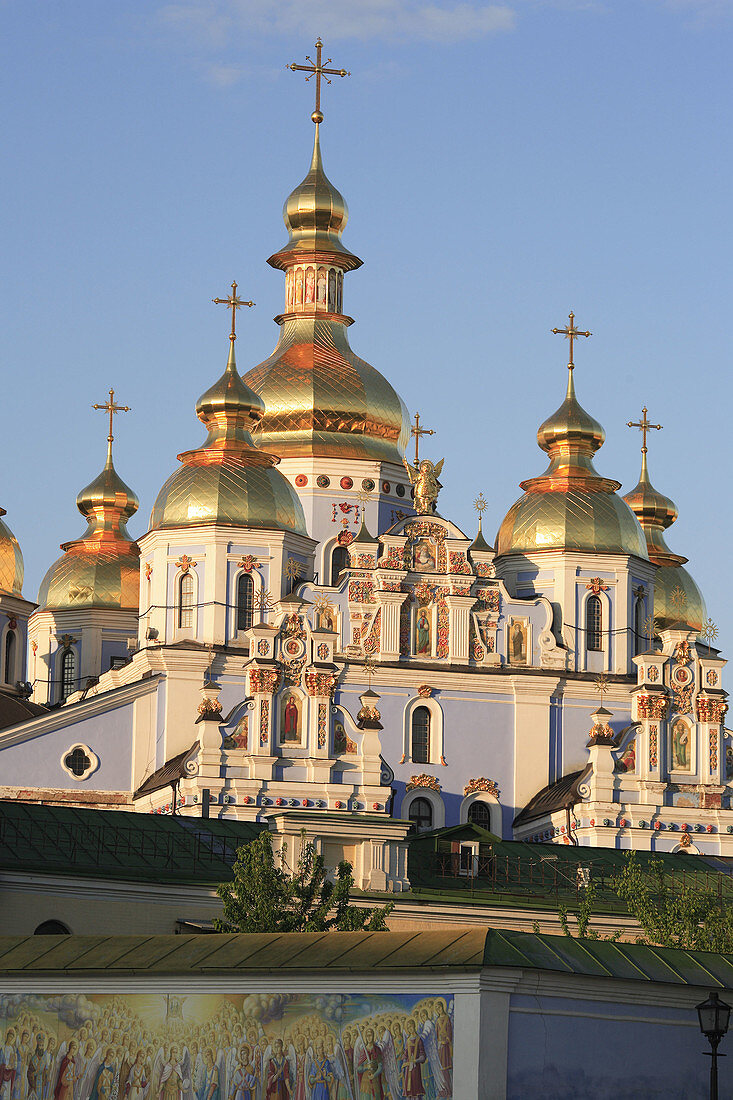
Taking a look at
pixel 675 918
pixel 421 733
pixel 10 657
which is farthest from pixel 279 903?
pixel 10 657

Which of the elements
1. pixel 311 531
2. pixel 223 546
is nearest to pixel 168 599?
pixel 223 546

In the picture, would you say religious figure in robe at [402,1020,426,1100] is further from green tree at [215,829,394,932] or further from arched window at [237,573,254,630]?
arched window at [237,573,254,630]

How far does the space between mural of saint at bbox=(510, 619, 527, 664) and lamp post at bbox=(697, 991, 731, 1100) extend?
3263cm

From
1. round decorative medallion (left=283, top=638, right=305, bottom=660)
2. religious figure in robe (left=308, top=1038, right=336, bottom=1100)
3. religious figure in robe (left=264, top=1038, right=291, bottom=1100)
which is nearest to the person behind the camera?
religious figure in robe (left=308, top=1038, right=336, bottom=1100)

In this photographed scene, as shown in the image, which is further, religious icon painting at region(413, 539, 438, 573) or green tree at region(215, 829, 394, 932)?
religious icon painting at region(413, 539, 438, 573)

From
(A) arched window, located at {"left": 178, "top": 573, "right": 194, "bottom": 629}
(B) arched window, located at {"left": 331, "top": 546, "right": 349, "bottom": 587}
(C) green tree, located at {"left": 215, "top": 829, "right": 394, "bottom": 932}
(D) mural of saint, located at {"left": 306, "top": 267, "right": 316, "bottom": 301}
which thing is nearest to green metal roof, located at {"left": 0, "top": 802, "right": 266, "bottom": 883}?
(C) green tree, located at {"left": 215, "top": 829, "right": 394, "bottom": 932}

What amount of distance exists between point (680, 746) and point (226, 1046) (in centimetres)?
3051

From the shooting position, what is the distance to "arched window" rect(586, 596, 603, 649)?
56.2 meters

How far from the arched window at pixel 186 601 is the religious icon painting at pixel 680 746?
11.5 meters

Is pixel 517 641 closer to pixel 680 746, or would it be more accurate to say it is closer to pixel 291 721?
pixel 680 746

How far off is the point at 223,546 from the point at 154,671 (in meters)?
3.39

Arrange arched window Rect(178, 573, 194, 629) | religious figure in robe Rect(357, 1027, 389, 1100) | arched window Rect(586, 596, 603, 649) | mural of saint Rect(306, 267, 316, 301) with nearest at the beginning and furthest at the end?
religious figure in robe Rect(357, 1027, 389, 1100) < arched window Rect(178, 573, 194, 629) < arched window Rect(586, 596, 603, 649) < mural of saint Rect(306, 267, 316, 301)

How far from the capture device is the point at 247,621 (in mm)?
54562

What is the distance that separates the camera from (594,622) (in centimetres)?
5659
